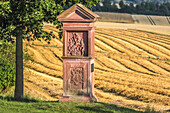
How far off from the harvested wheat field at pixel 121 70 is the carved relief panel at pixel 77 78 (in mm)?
2346

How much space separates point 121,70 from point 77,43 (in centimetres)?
1454

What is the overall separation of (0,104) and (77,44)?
11.8 feet

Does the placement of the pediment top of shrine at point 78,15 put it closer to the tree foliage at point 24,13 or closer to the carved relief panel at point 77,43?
the carved relief panel at point 77,43

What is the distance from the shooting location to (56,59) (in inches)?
1215

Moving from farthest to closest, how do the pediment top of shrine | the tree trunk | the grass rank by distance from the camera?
the tree trunk → the pediment top of shrine → the grass

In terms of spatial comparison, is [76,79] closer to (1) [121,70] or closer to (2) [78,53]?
(2) [78,53]

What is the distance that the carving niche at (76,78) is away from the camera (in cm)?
1323

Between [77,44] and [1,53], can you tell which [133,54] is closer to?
[1,53]

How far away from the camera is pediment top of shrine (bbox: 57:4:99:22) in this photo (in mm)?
13047

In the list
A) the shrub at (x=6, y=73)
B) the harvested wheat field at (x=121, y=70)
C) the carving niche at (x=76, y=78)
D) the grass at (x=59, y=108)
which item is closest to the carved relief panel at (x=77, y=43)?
the carving niche at (x=76, y=78)

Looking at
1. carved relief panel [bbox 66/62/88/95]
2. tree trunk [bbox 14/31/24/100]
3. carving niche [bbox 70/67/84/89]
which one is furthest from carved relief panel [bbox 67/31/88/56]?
tree trunk [bbox 14/31/24/100]

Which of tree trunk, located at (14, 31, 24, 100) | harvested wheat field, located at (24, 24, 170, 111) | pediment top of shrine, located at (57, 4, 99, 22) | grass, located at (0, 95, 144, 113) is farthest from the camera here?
harvested wheat field, located at (24, 24, 170, 111)

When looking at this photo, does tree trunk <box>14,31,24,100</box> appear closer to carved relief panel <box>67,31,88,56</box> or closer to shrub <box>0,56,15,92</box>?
shrub <box>0,56,15,92</box>

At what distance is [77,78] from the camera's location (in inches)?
522
